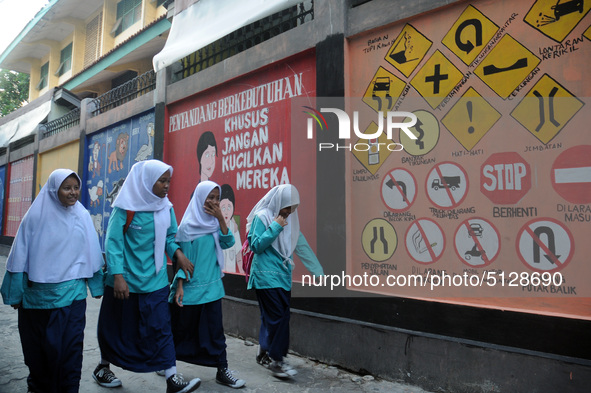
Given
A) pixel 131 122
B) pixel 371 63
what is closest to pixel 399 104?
pixel 371 63

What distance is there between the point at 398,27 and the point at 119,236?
9.67 ft

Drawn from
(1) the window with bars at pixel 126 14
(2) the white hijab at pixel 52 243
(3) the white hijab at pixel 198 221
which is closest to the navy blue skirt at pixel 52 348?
(2) the white hijab at pixel 52 243

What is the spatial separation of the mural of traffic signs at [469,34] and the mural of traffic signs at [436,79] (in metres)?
0.11

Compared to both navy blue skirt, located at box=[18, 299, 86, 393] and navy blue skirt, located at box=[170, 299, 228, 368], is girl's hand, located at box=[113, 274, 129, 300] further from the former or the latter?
navy blue skirt, located at box=[170, 299, 228, 368]

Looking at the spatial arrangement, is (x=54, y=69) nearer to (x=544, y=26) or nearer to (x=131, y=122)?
(x=131, y=122)

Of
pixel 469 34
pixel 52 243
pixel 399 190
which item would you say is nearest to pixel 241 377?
pixel 52 243

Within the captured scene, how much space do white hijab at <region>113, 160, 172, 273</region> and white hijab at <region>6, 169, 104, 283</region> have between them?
351mm

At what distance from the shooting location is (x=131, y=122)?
26.7 ft

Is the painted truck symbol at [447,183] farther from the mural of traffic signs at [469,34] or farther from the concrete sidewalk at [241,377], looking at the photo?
the concrete sidewalk at [241,377]

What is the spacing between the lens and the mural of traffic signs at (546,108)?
2.97 meters

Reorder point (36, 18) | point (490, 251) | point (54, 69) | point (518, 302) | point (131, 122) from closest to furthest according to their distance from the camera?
1. point (518, 302)
2. point (490, 251)
3. point (131, 122)
4. point (36, 18)
5. point (54, 69)

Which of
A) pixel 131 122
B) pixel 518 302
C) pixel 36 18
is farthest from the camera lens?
pixel 36 18

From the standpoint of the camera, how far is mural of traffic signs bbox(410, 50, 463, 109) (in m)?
3.55

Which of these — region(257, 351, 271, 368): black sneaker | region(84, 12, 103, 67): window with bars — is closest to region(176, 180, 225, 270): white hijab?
region(257, 351, 271, 368): black sneaker
